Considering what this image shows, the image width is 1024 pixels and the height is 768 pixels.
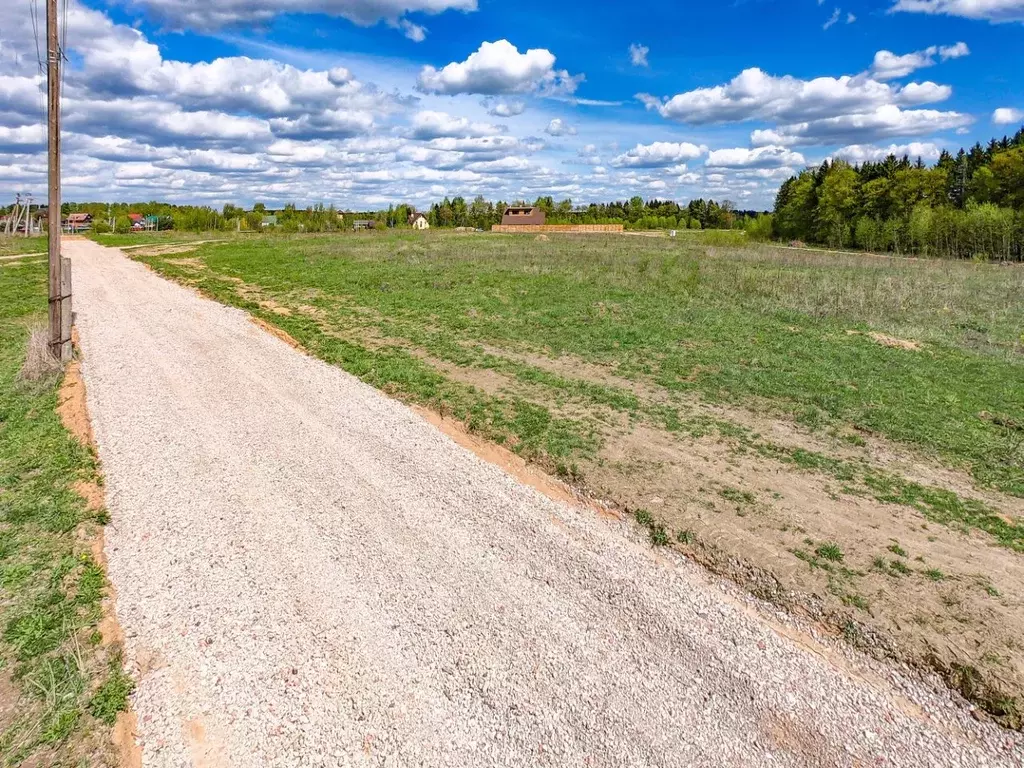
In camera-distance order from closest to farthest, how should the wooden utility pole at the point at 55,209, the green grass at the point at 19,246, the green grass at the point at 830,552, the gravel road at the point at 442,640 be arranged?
the gravel road at the point at 442,640 < the green grass at the point at 830,552 < the wooden utility pole at the point at 55,209 < the green grass at the point at 19,246

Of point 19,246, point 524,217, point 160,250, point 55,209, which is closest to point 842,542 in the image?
point 55,209

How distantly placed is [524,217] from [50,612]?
114m

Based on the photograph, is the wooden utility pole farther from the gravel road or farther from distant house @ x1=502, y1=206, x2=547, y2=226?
distant house @ x1=502, y1=206, x2=547, y2=226

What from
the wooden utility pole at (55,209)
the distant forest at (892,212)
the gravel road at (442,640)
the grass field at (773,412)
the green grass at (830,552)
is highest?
the distant forest at (892,212)

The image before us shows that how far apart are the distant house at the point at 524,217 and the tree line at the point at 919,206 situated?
4579 centimetres

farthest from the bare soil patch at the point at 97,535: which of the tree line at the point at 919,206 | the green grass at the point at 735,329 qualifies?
the tree line at the point at 919,206

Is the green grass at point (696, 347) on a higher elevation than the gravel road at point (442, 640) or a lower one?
higher

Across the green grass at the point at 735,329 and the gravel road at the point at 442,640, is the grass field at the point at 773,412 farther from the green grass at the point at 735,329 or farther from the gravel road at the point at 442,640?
the gravel road at the point at 442,640

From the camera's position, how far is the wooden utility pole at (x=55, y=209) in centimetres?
1059

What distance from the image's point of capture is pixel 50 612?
4.48 m

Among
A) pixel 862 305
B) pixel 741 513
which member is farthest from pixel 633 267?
pixel 741 513

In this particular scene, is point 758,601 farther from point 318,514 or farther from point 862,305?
point 862,305

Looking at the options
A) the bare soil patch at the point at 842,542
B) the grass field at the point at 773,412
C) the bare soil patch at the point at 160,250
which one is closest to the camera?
the bare soil patch at the point at 842,542

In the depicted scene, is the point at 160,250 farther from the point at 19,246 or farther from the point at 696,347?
the point at 696,347
